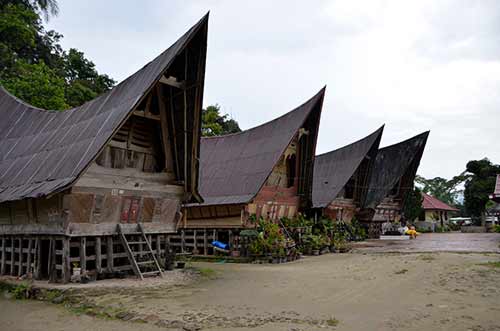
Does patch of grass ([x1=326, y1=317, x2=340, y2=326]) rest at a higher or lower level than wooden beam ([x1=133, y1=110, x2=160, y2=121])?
lower

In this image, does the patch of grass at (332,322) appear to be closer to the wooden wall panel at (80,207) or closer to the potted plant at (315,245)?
the wooden wall panel at (80,207)

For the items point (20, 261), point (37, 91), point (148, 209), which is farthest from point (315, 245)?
point (37, 91)

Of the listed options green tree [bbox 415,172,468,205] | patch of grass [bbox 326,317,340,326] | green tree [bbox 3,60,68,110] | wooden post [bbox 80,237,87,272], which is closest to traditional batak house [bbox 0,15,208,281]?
wooden post [bbox 80,237,87,272]

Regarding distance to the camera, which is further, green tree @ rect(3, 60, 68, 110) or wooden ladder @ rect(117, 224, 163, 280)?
green tree @ rect(3, 60, 68, 110)

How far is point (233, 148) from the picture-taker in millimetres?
24312

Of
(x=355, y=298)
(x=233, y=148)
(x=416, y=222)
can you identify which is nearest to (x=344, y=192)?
(x=233, y=148)

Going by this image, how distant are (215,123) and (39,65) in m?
18.3

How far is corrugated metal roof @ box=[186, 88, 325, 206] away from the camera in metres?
20.0

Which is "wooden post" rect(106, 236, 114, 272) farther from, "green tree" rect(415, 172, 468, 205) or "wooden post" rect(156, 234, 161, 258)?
"green tree" rect(415, 172, 468, 205)

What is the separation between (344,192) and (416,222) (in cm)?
2079

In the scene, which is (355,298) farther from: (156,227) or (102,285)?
(156,227)

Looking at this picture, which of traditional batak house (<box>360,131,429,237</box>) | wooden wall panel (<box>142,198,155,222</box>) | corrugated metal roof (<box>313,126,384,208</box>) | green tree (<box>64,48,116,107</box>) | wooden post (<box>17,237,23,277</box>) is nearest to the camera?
wooden post (<box>17,237,23,277</box>)

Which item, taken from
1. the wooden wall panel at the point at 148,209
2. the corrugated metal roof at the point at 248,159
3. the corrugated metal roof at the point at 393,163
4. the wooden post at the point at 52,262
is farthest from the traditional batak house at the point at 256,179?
the corrugated metal roof at the point at 393,163

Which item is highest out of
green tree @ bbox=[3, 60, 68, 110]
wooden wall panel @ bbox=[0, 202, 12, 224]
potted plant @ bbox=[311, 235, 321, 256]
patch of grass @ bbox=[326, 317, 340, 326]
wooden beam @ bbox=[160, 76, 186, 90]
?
green tree @ bbox=[3, 60, 68, 110]
